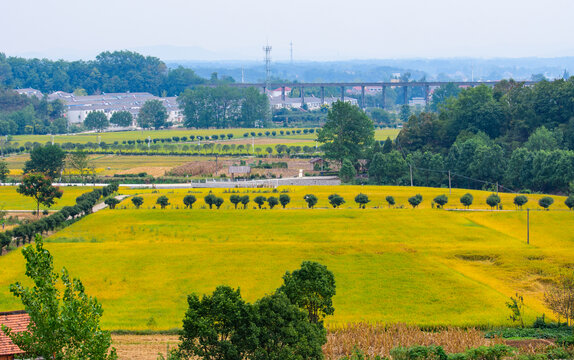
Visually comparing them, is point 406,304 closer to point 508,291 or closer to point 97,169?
point 508,291

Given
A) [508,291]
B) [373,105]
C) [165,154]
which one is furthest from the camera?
[373,105]

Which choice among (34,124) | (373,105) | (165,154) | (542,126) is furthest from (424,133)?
(373,105)

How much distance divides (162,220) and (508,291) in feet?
62.9

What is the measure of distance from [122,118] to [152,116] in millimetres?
4220

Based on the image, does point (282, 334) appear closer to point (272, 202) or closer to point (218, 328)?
point (218, 328)

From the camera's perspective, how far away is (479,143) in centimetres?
5581

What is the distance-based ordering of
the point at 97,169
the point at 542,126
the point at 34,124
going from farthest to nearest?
the point at 34,124 < the point at 97,169 < the point at 542,126

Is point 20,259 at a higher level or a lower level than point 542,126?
lower

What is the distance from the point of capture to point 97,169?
63938 mm

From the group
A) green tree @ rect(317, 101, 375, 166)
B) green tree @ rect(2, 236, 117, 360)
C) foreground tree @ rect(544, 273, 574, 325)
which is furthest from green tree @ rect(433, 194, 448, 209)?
green tree @ rect(2, 236, 117, 360)

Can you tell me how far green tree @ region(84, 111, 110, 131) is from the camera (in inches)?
3915

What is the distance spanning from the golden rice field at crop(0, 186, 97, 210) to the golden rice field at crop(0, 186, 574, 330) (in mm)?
7772

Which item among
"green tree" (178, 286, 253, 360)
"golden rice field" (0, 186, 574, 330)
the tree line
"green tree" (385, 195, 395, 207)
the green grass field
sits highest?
the tree line

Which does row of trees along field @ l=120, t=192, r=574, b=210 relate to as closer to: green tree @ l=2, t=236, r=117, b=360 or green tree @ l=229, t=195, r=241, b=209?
green tree @ l=229, t=195, r=241, b=209
